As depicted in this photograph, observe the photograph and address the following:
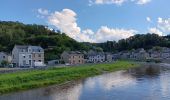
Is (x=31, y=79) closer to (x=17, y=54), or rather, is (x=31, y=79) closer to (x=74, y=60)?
(x=17, y=54)

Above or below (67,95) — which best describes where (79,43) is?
above

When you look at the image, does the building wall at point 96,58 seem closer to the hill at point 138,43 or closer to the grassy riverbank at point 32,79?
the hill at point 138,43

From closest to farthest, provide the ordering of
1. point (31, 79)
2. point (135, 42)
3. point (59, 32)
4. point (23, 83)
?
point (23, 83), point (31, 79), point (59, 32), point (135, 42)

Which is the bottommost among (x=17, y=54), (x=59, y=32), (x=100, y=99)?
(x=100, y=99)

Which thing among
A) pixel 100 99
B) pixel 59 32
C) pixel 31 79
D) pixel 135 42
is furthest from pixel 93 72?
pixel 135 42

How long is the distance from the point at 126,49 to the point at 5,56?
103m

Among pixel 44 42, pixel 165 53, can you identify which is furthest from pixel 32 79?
pixel 165 53

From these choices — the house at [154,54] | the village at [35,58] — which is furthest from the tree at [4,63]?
the house at [154,54]

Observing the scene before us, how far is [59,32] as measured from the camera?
497ft

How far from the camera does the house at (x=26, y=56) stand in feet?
245

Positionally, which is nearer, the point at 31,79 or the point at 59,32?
the point at 31,79

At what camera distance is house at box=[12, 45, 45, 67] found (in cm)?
7462

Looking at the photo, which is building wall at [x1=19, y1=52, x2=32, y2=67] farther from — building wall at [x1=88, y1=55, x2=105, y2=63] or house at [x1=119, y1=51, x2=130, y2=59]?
house at [x1=119, y1=51, x2=130, y2=59]

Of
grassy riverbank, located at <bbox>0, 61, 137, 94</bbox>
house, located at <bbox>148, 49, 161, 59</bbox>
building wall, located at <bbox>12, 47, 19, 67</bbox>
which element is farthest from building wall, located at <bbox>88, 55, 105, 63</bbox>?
grassy riverbank, located at <bbox>0, 61, 137, 94</bbox>
